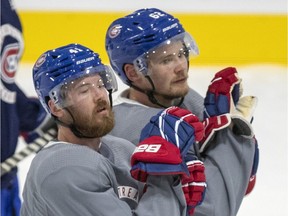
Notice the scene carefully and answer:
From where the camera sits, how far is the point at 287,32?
13.5ft

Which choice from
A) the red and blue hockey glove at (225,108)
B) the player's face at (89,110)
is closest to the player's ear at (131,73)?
the red and blue hockey glove at (225,108)

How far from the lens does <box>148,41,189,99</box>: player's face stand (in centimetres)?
204

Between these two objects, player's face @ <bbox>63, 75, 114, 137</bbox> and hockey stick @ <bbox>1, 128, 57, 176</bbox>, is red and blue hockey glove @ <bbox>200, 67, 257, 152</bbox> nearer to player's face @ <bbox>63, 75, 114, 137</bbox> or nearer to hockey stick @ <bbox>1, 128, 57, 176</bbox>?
player's face @ <bbox>63, 75, 114, 137</bbox>

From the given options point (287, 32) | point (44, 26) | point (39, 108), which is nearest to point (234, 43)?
point (287, 32)

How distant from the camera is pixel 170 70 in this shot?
2045 millimetres

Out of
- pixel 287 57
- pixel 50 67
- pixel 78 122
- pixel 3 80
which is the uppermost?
pixel 50 67

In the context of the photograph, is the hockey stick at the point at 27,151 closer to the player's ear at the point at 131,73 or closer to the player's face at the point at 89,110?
the player's ear at the point at 131,73

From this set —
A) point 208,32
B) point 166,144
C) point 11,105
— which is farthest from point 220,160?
point 208,32

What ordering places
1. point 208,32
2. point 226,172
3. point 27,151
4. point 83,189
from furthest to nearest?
point 208,32 < point 27,151 < point 226,172 < point 83,189

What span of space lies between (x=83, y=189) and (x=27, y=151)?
1.17m

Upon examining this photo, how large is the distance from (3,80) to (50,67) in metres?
0.87

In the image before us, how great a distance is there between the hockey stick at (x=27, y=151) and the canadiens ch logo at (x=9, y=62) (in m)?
0.24

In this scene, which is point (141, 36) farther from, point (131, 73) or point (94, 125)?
point (94, 125)

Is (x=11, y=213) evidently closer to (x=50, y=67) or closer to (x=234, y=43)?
Answer: (x=50, y=67)
